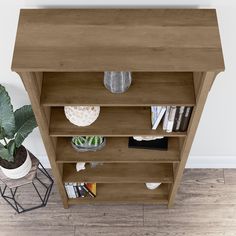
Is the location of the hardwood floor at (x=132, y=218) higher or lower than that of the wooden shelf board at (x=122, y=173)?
lower

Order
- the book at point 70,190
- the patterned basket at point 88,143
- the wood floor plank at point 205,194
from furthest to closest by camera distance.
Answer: the wood floor plank at point 205,194 → the book at point 70,190 → the patterned basket at point 88,143

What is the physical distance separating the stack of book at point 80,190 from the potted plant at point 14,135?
26 cm

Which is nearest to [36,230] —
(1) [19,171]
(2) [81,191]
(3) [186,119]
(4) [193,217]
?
(2) [81,191]

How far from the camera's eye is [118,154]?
2160 millimetres

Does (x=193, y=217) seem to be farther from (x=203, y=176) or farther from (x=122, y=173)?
(x=122, y=173)

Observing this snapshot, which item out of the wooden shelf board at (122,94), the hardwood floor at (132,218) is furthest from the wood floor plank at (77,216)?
the wooden shelf board at (122,94)

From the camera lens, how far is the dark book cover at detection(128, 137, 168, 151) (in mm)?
2168

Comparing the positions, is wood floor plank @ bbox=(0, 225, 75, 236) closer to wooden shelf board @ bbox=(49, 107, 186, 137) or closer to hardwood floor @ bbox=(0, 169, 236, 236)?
hardwood floor @ bbox=(0, 169, 236, 236)

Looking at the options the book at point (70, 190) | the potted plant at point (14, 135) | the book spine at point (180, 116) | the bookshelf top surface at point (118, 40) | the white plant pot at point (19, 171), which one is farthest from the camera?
the book at point (70, 190)

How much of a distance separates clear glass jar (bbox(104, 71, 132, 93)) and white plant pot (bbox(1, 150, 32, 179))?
→ 87 centimetres

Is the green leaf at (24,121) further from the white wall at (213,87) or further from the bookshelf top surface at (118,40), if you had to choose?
the bookshelf top surface at (118,40)

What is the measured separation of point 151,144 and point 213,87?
0.41 m

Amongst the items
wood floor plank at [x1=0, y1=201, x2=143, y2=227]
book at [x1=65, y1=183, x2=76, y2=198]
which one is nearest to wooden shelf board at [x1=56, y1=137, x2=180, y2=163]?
book at [x1=65, y1=183, x2=76, y2=198]

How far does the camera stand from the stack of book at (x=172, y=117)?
70.6 inches
